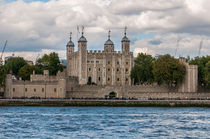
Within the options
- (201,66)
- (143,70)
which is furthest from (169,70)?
(143,70)

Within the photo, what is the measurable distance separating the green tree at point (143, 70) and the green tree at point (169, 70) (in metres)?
9.71

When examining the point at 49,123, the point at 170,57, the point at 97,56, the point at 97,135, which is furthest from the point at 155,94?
the point at 97,135

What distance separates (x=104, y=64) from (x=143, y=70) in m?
13.3

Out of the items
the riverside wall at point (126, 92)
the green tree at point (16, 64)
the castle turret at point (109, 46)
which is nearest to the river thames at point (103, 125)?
the riverside wall at point (126, 92)

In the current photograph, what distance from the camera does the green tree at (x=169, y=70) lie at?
397ft

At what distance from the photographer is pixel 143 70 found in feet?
441

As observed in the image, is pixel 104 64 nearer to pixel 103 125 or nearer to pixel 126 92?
pixel 126 92

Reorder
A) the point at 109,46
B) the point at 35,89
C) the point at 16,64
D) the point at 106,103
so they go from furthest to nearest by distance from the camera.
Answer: the point at 16,64, the point at 109,46, the point at 35,89, the point at 106,103

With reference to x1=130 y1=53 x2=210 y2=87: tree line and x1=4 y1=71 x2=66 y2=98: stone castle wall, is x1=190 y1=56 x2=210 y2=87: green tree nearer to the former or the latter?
x1=130 y1=53 x2=210 y2=87: tree line

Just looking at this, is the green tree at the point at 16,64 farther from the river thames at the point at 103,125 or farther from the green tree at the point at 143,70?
the river thames at the point at 103,125

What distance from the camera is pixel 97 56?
144 metres

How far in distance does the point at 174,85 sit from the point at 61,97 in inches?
1066

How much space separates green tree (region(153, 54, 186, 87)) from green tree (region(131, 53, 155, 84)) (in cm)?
971

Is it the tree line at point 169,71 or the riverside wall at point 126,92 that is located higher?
the tree line at point 169,71
